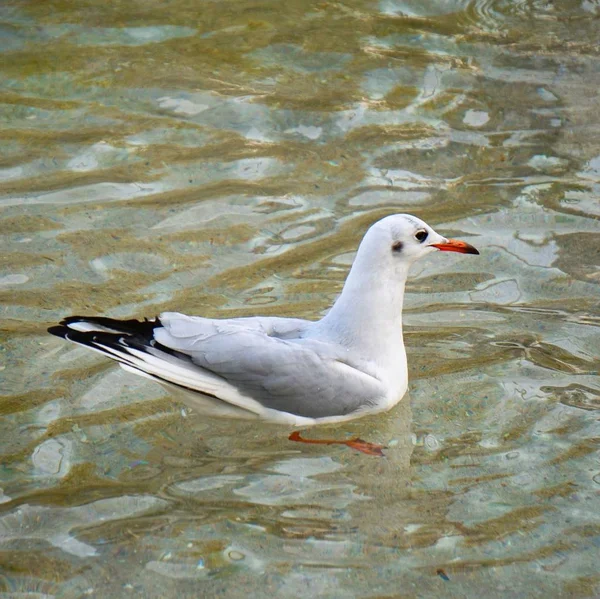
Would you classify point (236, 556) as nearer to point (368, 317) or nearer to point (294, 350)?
point (294, 350)

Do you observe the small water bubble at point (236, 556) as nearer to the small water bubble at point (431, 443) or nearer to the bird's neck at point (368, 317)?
the small water bubble at point (431, 443)

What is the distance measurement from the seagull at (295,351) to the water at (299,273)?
0.22 meters

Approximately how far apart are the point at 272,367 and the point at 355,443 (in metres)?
0.57

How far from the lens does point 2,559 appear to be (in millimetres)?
4105

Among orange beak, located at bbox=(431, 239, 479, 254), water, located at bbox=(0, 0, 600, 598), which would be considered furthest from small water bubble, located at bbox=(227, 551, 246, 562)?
orange beak, located at bbox=(431, 239, 479, 254)

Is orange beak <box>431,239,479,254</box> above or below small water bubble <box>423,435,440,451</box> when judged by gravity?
above

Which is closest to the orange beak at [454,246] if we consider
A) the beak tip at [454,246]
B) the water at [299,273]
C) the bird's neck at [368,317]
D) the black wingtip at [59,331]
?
the beak tip at [454,246]

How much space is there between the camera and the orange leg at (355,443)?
496cm

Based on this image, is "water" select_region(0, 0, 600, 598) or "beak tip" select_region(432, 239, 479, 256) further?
"beak tip" select_region(432, 239, 479, 256)

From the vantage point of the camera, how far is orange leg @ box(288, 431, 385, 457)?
4961mm

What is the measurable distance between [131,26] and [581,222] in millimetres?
4522

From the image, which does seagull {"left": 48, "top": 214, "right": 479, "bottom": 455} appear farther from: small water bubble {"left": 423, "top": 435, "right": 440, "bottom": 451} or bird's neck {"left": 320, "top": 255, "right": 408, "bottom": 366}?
small water bubble {"left": 423, "top": 435, "right": 440, "bottom": 451}

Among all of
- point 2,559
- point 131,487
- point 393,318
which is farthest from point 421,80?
point 2,559

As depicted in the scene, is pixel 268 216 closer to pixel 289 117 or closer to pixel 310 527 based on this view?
pixel 289 117
